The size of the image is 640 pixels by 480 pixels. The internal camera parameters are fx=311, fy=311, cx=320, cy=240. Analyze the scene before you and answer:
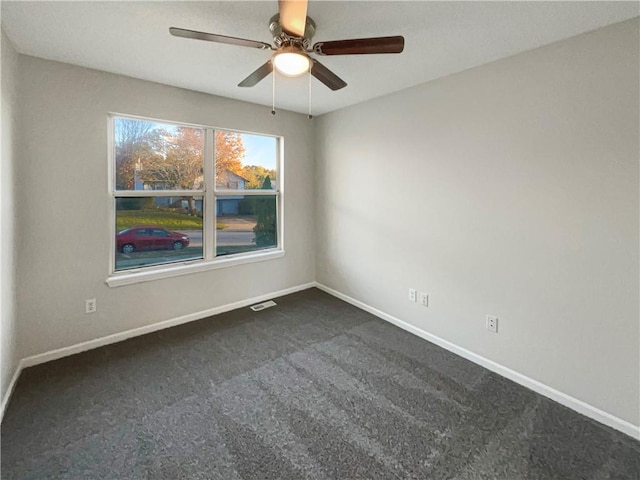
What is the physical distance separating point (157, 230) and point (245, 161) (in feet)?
4.19

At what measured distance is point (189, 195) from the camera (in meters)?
3.30

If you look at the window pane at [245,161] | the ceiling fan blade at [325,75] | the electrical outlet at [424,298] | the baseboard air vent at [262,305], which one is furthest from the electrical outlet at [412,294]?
the window pane at [245,161]

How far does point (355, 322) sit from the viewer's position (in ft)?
11.0

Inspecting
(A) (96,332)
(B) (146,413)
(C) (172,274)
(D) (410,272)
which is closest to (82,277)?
(A) (96,332)

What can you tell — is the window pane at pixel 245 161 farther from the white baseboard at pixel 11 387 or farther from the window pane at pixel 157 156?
the white baseboard at pixel 11 387

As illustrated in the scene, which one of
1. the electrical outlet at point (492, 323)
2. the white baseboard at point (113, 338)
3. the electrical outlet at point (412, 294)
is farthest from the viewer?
the electrical outlet at point (412, 294)

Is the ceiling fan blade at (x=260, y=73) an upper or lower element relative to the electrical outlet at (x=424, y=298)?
upper

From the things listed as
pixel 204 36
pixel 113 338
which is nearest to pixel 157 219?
pixel 113 338

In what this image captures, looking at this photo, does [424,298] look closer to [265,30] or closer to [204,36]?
[265,30]

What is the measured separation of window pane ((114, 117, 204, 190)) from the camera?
2879mm

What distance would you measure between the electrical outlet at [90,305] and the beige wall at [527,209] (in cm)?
276

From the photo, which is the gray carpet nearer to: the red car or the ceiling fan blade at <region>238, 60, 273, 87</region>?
the red car

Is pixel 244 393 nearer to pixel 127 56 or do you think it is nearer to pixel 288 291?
pixel 288 291

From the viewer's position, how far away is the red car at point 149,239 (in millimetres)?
2955
